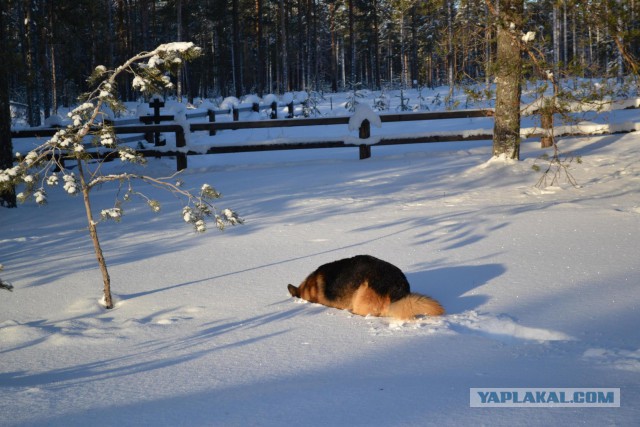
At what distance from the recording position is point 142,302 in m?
5.00

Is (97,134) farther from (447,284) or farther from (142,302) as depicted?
(447,284)

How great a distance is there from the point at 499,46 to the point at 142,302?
797 centimetres

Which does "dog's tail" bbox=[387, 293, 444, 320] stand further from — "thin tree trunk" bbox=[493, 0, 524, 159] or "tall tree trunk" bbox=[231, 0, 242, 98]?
"tall tree trunk" bbox=[231, 0, 242, 98]

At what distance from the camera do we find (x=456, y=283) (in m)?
5.18

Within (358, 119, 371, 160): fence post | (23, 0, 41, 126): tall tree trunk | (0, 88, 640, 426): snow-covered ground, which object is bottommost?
(0, 88, 640, 426): snow-covered ground

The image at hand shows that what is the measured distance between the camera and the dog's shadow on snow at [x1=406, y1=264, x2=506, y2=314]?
15.4ft

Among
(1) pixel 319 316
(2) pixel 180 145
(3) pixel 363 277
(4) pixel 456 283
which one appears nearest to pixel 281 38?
(2) pixel 180 145

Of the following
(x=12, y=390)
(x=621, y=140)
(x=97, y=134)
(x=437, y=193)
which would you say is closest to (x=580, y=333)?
(x=12, y=390)

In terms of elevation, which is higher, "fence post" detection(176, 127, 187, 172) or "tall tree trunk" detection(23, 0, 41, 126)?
"tall tree trunk" detection(23, 0, 41, 126)

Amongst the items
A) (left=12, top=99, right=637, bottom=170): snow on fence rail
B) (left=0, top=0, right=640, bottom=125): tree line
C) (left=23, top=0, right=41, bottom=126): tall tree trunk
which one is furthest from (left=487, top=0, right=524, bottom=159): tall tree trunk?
Result: (left=23, top=0, right=41, bottom=126): tall tree trunk

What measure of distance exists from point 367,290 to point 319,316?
412mm

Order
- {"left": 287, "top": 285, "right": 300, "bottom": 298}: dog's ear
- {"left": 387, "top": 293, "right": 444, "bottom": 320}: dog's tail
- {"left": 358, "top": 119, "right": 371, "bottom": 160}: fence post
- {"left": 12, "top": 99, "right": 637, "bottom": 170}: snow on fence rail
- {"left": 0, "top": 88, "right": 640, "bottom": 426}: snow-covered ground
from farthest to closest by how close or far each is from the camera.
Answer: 1. {"left": 358, "top": 119, "right": 371, "bottom": 160}: fence post
2. {"left": 12, "top": 99, "right": 637, "bottom": 170}: snow on fence rail
3. {"left": 287, "top": 285, "right": 300, "bottom": 298}: dog's ear
4. {"left": 387, "top": 293, "right": 444, "bottom": 320}: dog's tail
5. {"left": 0, "top": 88, "right": 640, "bottom": 426}: snow-covered ground

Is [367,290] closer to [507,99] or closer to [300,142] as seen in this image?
[507,99]

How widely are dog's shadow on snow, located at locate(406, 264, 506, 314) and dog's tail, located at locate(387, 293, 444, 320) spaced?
22 centimetres
